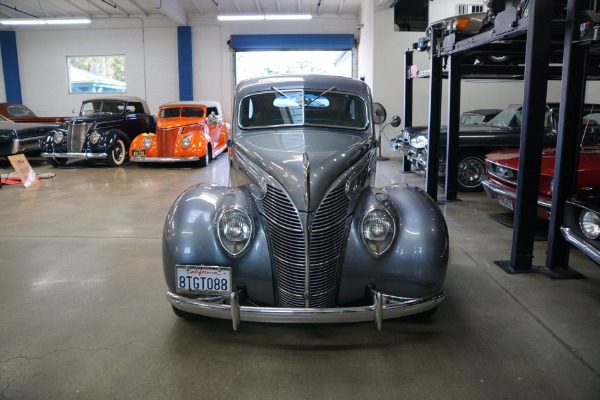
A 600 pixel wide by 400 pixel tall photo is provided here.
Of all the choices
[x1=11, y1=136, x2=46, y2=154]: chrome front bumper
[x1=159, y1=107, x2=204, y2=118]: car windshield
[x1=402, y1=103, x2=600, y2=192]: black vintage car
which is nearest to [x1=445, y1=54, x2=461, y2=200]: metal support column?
[x1=402, y1=103, x2=600, y2=192]: black vintage car

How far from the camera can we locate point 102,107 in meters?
11.6

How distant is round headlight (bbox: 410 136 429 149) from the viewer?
7911 millimetres

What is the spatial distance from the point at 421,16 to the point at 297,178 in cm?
1140

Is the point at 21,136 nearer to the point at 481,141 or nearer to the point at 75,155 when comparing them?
the point at 75,155

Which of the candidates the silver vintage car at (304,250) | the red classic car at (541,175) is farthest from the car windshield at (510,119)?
the silver vintage car at (304,250)

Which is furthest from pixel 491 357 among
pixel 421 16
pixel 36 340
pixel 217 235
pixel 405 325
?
pixel 421 16

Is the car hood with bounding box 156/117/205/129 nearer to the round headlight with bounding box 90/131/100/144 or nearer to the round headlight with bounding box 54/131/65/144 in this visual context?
the round headlight with bounding box 90/131/100/144

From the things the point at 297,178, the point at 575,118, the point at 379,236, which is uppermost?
the point at 575,118

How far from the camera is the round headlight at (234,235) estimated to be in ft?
8.51

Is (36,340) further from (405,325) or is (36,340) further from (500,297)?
(500,297)

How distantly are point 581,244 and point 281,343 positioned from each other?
230 cm

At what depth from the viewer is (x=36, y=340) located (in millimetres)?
2750

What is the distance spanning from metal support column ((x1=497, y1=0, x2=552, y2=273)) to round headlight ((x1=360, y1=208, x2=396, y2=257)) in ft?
6.02

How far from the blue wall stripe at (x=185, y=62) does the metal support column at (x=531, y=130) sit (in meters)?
14.2
